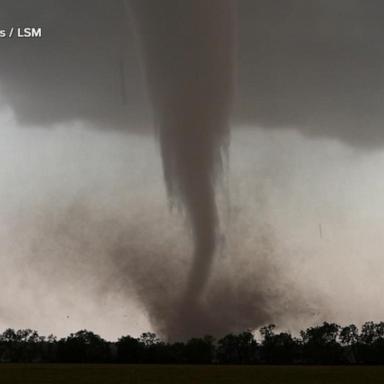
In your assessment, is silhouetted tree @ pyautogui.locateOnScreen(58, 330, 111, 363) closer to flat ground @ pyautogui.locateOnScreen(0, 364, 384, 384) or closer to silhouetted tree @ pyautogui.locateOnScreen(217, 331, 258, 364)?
silhouetted tree @ pyautogui.locateOnScreen(217, 331, 258, 364)

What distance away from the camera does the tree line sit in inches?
5153

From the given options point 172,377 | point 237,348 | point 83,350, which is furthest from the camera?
point 237,348

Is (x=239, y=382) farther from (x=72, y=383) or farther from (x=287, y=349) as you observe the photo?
(x=287, y=349)

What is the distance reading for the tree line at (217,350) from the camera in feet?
429

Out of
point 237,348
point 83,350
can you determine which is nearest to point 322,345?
point 237,348

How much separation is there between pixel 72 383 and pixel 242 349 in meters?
121

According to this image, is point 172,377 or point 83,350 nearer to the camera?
point 172,377

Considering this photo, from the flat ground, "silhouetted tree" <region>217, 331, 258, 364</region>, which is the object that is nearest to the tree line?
"silhouetted tree" <region>217, 331, 258, 364</region>

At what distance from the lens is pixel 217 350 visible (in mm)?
150000

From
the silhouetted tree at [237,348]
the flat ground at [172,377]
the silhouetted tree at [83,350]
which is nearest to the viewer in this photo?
the flat ground at [172,377]

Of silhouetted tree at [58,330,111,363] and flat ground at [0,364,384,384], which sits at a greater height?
silhouetted tree at [58,330,111,363]

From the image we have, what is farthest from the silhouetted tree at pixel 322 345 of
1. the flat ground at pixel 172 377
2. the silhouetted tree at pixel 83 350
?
the flat ground at pixel 172 377

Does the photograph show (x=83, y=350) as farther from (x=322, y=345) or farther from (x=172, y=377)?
(x=172, y=377)

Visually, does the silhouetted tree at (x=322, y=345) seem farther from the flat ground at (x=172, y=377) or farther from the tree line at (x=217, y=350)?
the flat ground at (x=172, y=377)
